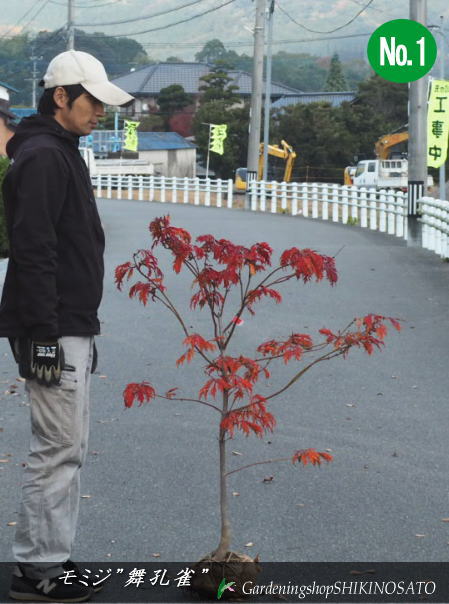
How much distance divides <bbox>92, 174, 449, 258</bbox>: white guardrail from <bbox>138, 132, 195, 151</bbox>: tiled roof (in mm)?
23395

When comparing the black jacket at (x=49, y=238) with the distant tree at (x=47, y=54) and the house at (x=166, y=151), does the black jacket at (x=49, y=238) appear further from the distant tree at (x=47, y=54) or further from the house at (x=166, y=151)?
the distant tree at (x=47, y=54)

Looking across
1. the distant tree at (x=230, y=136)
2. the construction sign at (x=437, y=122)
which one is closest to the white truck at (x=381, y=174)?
the distant tree at (x=230, y=136)

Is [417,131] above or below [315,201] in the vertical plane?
above

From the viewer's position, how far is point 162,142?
81.1m

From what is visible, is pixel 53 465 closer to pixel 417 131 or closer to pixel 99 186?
pixel 417 131

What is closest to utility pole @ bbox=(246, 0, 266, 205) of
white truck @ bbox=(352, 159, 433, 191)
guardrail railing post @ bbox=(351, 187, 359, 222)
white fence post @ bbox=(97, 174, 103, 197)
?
guardrail railing post @ bbox=(351, 187, 359, 222)

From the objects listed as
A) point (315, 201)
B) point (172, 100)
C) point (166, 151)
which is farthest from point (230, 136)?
point (315, 201)

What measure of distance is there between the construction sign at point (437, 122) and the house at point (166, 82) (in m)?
70.0

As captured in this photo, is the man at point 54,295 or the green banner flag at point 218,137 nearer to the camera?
the man at point 54,295

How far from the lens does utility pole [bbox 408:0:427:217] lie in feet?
68.4

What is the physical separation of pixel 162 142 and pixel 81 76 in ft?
255

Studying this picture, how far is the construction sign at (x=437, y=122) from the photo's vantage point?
24.1 m

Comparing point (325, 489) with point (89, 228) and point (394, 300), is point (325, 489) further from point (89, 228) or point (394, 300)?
point (394, 300)

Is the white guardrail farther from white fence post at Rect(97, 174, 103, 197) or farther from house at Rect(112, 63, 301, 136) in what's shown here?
house at Rect(112, 63, 301, 136)
